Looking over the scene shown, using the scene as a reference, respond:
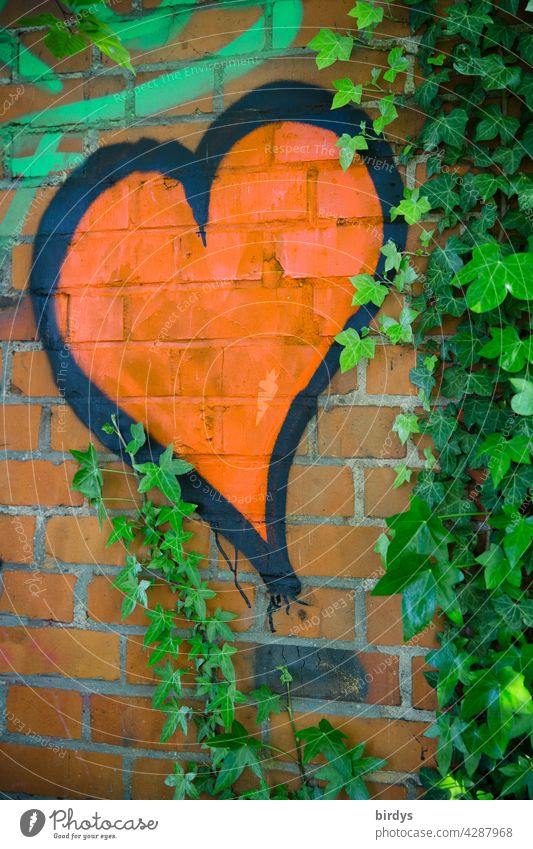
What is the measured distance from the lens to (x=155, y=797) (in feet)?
3.98

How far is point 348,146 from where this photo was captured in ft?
3.59

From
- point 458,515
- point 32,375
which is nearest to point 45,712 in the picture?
point 32,375

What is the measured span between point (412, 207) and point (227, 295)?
32 cm

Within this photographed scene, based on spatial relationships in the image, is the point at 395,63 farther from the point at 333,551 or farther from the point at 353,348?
the point at 333,551

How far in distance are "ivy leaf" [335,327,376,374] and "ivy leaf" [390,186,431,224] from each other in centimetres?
19

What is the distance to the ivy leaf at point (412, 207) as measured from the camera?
107cm

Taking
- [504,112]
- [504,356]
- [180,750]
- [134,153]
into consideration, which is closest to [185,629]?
[180,750]

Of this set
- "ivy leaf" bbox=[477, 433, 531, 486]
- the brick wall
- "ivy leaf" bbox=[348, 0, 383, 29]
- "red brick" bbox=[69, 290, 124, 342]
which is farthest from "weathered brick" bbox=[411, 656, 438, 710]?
"ivy leaf" bbox=[348, 0, 383, 29]

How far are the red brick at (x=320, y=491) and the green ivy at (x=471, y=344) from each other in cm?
9

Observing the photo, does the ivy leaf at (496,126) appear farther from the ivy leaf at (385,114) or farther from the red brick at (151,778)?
the red brick at (151,778)

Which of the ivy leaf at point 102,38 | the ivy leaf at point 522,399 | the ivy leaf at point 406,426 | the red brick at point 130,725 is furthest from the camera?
the red brick at point 130,725

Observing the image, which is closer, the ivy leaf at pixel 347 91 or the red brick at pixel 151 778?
the ivy leaf at pixel 347 91

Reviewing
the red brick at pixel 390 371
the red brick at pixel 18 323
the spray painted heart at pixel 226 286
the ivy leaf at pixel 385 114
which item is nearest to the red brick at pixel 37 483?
the spray painted heart at pixel 226 286

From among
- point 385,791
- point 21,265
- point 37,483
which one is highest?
point 21,265
